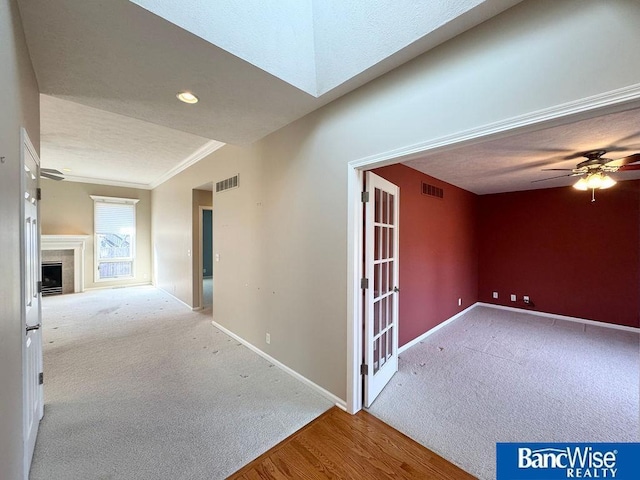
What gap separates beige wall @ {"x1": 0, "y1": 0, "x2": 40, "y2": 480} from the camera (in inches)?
41.3

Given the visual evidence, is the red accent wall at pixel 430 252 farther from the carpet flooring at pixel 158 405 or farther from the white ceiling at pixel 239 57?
the carpet flooring at pixel 158 405

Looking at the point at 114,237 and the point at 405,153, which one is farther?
the point at 114,237

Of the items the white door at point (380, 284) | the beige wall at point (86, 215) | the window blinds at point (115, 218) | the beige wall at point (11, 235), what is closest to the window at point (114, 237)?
the window blinds at point (115, 218)

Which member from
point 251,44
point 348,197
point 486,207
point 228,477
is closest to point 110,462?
point 228,477

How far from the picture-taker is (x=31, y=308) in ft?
5.76

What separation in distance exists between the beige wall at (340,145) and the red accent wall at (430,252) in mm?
939

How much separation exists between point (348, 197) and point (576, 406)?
271 cm

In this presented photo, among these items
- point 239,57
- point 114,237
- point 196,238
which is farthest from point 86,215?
point 239,57

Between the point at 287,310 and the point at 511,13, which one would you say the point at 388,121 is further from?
the point at 287,310

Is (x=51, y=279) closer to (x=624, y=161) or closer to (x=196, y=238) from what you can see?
(x=196, y=238)

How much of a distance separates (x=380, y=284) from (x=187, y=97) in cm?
238

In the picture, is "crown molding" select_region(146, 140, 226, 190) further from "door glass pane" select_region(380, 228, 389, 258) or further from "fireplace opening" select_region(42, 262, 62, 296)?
"fireplace opening" select_region(42, 262, 62, 296)

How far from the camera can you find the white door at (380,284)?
2203 millimetres

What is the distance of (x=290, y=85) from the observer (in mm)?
1974
